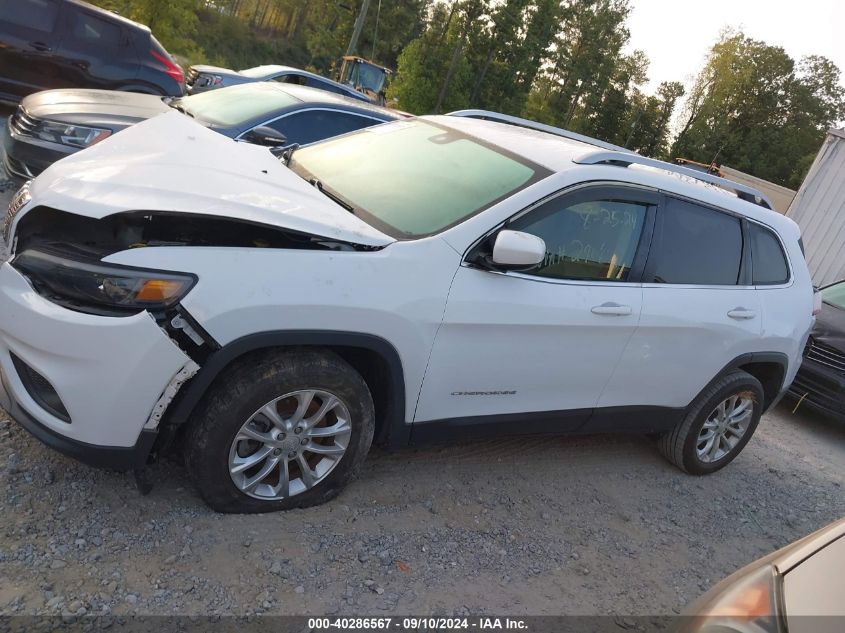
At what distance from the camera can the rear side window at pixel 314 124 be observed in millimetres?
6223

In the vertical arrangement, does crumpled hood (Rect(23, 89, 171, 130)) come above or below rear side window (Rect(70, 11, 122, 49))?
below

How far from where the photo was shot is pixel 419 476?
3.70 metres

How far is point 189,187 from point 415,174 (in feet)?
4.06

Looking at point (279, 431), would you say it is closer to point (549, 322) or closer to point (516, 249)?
point (516, 249)

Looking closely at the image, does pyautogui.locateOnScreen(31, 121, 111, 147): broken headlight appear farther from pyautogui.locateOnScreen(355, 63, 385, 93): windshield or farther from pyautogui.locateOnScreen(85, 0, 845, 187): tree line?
pyautogui.locateOnScreen(85, 0, 845, 187): tree line

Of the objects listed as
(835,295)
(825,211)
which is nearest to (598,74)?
(825,211)

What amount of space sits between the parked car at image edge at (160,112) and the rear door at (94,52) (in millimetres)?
2586

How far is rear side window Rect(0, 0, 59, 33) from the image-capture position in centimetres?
835

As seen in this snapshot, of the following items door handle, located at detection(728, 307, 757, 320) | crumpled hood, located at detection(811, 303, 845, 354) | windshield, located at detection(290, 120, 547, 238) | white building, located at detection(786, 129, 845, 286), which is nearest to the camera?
windshield, located at detection(290, 120, 547, 238)

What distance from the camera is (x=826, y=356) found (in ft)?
22.8

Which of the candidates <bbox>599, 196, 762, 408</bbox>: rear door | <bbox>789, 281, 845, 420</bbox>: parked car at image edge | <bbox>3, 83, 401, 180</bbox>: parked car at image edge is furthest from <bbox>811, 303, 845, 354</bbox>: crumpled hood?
<bbox>3, 83, 401, 180</bbox>: parked car at image edge

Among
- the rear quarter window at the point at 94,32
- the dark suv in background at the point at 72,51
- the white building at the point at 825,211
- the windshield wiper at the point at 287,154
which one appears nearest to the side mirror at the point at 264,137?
the windshield wiper at the point at 287,154

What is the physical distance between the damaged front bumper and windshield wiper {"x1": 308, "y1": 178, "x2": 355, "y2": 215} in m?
1.18

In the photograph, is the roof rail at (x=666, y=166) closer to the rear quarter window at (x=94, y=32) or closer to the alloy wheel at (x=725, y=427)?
the alloy wheel at (x=725, y=427)
